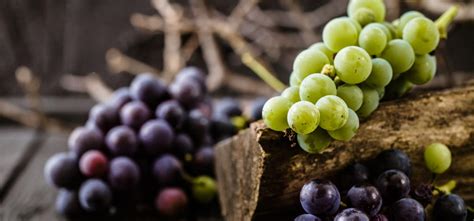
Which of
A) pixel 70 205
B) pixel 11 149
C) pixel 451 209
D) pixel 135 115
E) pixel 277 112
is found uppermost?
pixel 11 149

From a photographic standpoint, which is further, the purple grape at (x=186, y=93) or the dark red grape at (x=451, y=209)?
the purple grape at (x=186, y=93)

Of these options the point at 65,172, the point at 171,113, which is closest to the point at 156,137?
the point at 171,113

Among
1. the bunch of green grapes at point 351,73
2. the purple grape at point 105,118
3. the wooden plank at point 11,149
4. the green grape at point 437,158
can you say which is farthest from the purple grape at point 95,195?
the green grape at point 437,158

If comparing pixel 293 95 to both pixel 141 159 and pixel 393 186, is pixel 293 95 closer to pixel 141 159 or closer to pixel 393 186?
pixel 393 186

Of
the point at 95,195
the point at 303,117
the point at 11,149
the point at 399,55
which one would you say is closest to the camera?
the point at 303,117

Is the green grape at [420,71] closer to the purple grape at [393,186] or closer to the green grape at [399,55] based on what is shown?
the green grape at [399,55]

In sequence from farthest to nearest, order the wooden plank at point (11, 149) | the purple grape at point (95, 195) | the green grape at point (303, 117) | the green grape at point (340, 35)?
the wooden plank at point (11, 149), the purple grape at point (95, 195), the green grape at point (340, 35), the green grape at point (303, 117)

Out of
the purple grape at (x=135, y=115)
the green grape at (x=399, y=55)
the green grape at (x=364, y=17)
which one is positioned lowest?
the green grape at (x=399, y=55)
